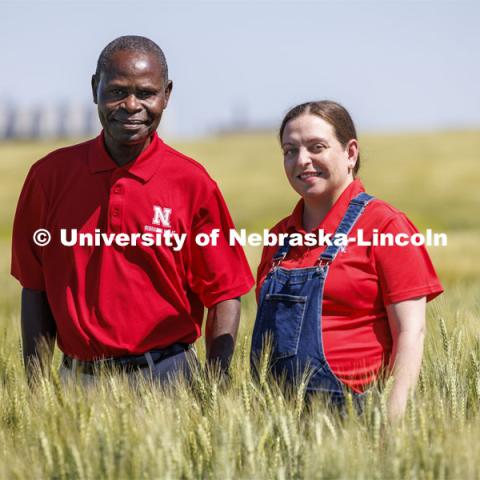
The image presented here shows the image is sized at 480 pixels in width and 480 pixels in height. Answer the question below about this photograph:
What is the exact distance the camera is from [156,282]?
2934mm

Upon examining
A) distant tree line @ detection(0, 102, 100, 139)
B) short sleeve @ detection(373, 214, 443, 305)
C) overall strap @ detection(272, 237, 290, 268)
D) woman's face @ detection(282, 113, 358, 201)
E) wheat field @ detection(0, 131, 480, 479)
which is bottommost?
wheat field @ detection(0, 131, 480, 479)

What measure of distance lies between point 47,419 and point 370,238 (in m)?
1.02

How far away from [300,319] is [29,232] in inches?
38.0

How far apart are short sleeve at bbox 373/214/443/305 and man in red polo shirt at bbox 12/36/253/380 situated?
0.55 metres

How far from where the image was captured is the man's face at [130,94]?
9.45 ft

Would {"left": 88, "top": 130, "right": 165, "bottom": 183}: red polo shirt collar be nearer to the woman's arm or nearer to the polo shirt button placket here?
the polo shirt button placket

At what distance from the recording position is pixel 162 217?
291 cm

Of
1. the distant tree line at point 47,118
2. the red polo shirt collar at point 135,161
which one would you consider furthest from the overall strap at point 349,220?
the distant tree line at point 47,118

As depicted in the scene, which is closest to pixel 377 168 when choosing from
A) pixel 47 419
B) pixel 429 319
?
pixel 429 319

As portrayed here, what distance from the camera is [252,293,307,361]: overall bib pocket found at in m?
2.78

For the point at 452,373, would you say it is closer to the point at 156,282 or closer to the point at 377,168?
the point at 156,282

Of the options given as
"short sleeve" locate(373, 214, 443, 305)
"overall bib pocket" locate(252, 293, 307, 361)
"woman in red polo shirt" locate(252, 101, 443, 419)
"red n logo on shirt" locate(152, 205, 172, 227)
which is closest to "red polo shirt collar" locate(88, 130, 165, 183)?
"red n logo on shirt" locate(152, 205, 172, 227)

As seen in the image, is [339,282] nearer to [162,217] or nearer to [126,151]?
[162,217]

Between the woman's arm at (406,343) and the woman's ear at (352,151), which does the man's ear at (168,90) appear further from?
the woman's arm at (406,343)
